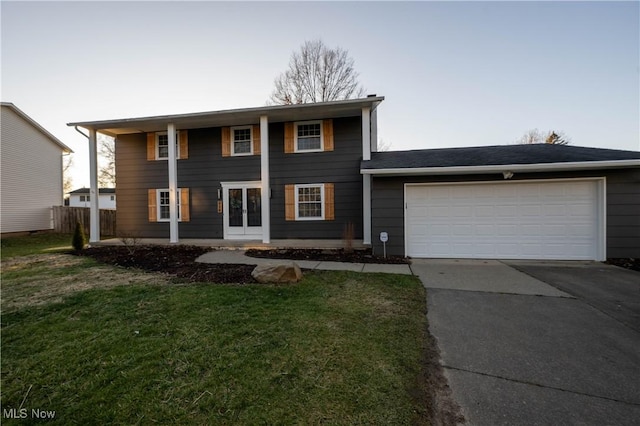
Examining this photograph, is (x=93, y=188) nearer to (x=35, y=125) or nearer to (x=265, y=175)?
(x=265, y=175)

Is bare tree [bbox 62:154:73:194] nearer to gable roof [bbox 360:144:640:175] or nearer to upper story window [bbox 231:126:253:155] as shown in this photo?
upper story window [bbox 231:126:253:155]

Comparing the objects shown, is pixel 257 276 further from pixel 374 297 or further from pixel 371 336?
pixel 371 336

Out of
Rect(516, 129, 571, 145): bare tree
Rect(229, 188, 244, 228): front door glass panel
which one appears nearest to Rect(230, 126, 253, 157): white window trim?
Rect(229, 188, 244, 228): front door glass panel

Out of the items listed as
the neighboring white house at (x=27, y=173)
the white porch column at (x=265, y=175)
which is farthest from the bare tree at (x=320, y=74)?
the neighboring white house at (x=27, y=173)

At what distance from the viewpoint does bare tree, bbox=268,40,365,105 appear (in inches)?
695

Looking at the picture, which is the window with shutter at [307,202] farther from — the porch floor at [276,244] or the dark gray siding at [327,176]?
the porch floor at [276,244]

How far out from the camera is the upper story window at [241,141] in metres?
10.4

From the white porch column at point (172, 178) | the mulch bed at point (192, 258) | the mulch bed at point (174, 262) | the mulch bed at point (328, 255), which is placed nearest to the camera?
the mulch bed at point (174, 262)

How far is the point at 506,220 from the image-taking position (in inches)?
297

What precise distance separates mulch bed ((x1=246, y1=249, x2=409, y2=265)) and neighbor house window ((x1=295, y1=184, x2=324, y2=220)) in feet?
5.77

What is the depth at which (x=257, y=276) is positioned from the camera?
5047 mm

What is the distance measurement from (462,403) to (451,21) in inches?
403

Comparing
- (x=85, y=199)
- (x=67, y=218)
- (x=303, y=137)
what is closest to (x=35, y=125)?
(x=67, y=218)

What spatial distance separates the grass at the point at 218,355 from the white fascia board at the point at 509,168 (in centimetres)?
371
